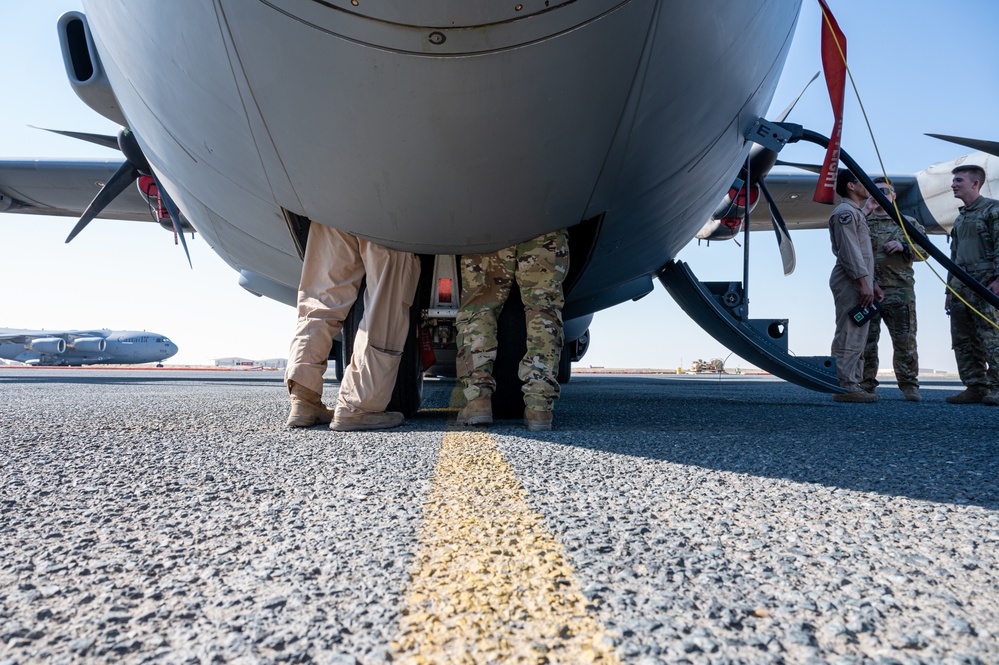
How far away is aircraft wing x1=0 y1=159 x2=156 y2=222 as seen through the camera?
7.48 m

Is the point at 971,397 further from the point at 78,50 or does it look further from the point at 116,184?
the point at 116,184

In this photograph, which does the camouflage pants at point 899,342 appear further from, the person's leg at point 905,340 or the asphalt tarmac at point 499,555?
the asphalt tarmac at point 499,555

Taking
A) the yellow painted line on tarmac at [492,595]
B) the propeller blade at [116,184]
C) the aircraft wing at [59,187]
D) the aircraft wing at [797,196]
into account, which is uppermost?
the aircraft wing at [797,196]

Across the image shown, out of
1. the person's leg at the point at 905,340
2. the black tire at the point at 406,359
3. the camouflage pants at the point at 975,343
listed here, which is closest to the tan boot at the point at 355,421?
the black tire at the point at 406,359

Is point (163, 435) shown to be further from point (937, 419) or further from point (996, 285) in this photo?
point (996, 285)

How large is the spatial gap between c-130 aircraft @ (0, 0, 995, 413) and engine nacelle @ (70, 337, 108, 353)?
38.2 m

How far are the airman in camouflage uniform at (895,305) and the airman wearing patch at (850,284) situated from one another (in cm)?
79

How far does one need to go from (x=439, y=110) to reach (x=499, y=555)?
1446mm

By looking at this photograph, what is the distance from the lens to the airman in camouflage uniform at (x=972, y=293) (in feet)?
15.9

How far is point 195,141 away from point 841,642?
2.56 metres

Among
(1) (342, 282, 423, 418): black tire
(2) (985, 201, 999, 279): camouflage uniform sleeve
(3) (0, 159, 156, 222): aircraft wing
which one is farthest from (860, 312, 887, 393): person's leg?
(3) (0, 159, 156, 222): aircraft wing

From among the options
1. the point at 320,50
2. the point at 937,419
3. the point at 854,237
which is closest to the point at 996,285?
the point at 854,237

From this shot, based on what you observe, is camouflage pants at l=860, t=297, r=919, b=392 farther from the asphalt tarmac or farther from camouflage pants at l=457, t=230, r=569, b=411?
camouflage pants at l=457, t=230, r=569, b=411

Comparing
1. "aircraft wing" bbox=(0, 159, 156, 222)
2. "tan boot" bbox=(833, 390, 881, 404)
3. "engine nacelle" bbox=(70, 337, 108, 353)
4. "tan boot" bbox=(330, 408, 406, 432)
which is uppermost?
"aircraft wing" bbox=(0, 159, 156, 222)
